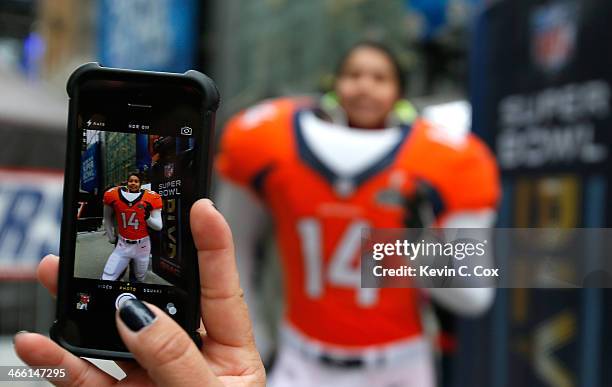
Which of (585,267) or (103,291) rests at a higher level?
(103,291)

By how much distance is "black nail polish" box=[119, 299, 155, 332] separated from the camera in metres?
0.92

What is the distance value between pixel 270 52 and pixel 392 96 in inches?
329

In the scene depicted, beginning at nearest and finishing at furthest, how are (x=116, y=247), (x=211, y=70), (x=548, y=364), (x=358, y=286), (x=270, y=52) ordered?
1. (x=116, y=247)
2. (x=358, y=286)
3. (x=548, y=364)
4. (x=270, y=52)
5. (x=211, y=70)

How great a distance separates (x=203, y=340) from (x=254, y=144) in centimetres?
173

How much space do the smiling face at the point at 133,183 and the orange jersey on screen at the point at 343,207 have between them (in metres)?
1.61

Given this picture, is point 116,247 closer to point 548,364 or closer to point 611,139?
point 611,139

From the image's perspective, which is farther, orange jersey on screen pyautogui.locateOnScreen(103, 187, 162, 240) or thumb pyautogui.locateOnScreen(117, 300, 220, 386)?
orange jersey on screen pyautogui.locateOnScreen(103, 187, 162, 240)

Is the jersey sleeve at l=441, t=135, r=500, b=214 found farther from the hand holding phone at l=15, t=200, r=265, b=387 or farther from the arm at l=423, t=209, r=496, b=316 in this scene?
the hand holding phone at l=15, t=200, r=265, b=387

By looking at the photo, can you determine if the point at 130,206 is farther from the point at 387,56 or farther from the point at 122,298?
the point at 387,56

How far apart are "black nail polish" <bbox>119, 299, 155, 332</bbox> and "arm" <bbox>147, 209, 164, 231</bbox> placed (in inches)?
4.4

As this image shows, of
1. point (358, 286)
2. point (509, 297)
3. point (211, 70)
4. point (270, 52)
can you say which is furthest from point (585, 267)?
point (211, 70)

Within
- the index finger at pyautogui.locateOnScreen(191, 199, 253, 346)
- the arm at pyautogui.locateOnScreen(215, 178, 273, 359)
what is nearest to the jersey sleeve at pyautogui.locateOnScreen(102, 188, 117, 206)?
the index finger at pyautogui.locateOnScreen(191, 199, 253, 346)

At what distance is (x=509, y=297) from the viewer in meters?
3.68

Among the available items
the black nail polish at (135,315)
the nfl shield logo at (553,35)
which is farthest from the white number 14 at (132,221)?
the nfl shield logo at (553,35)
